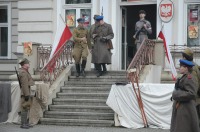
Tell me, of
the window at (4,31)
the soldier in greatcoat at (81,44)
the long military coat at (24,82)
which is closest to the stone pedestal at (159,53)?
the soldier in greatcoat at (81,44)

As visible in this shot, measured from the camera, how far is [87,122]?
13.7 metres

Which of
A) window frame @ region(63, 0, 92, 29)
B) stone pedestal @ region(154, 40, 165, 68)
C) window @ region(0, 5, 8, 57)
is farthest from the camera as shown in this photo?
window @ region(0, 5, 8, 57)

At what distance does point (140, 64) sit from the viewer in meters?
15.4

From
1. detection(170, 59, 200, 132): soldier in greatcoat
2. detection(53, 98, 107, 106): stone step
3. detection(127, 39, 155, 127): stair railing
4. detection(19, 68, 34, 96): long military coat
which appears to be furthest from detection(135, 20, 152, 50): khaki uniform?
detection(170, 59, 200, 132): soldier in greatcoat

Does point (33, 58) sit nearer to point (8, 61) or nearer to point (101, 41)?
point (8, 61)

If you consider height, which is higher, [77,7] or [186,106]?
[77,7]

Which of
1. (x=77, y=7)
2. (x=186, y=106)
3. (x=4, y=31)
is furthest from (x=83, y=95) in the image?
(x=4, y=31)

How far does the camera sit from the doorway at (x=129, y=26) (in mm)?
19688

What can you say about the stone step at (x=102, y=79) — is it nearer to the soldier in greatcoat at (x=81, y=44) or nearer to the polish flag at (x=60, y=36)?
the soldier in greatcoat at (x=81, y=44)

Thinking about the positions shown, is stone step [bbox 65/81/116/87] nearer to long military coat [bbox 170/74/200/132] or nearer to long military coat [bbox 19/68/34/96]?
long military coat [bbox 19/68/34/96]

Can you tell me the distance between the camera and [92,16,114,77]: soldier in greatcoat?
15859mm

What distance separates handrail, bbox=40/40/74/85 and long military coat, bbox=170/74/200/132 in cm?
708

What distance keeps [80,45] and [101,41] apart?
695 mm

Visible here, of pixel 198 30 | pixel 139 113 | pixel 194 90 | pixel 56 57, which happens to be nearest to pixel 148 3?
pixel 198 30
